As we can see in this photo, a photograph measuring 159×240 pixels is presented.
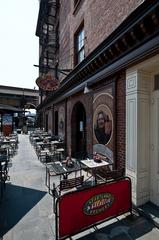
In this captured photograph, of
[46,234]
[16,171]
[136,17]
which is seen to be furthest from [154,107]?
[16,171]

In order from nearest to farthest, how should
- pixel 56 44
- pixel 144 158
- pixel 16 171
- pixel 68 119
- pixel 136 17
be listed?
pixel 136 17 < pixel 144 158 < pixel 16 171 < pixel 68 119 < pixel 56 44

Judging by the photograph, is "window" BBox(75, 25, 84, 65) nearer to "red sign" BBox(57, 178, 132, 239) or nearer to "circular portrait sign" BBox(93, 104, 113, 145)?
"circular portrait sign" BBox(93, 104, 113, 145)

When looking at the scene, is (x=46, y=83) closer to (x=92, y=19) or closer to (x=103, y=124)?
(x=92, y=19)

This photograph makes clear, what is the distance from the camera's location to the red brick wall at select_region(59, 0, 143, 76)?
5.62 m

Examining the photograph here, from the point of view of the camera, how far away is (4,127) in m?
17.2

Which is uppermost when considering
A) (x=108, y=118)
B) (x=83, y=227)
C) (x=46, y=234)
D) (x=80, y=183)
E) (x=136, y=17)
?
(x=136, y=17)

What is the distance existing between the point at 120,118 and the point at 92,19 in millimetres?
5036

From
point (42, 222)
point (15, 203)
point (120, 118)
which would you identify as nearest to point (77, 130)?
Result: point (120, 118)

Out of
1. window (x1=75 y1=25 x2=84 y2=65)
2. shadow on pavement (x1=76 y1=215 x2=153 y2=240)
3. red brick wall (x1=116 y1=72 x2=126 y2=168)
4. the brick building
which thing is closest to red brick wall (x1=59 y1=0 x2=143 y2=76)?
the brick building

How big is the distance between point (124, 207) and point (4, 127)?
15.7 meters

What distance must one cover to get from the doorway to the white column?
546 centimetres

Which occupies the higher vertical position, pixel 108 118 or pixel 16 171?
pixel 108 118

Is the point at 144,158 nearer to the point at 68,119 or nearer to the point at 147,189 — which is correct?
the point at 147,189

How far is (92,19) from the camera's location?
7684mm
